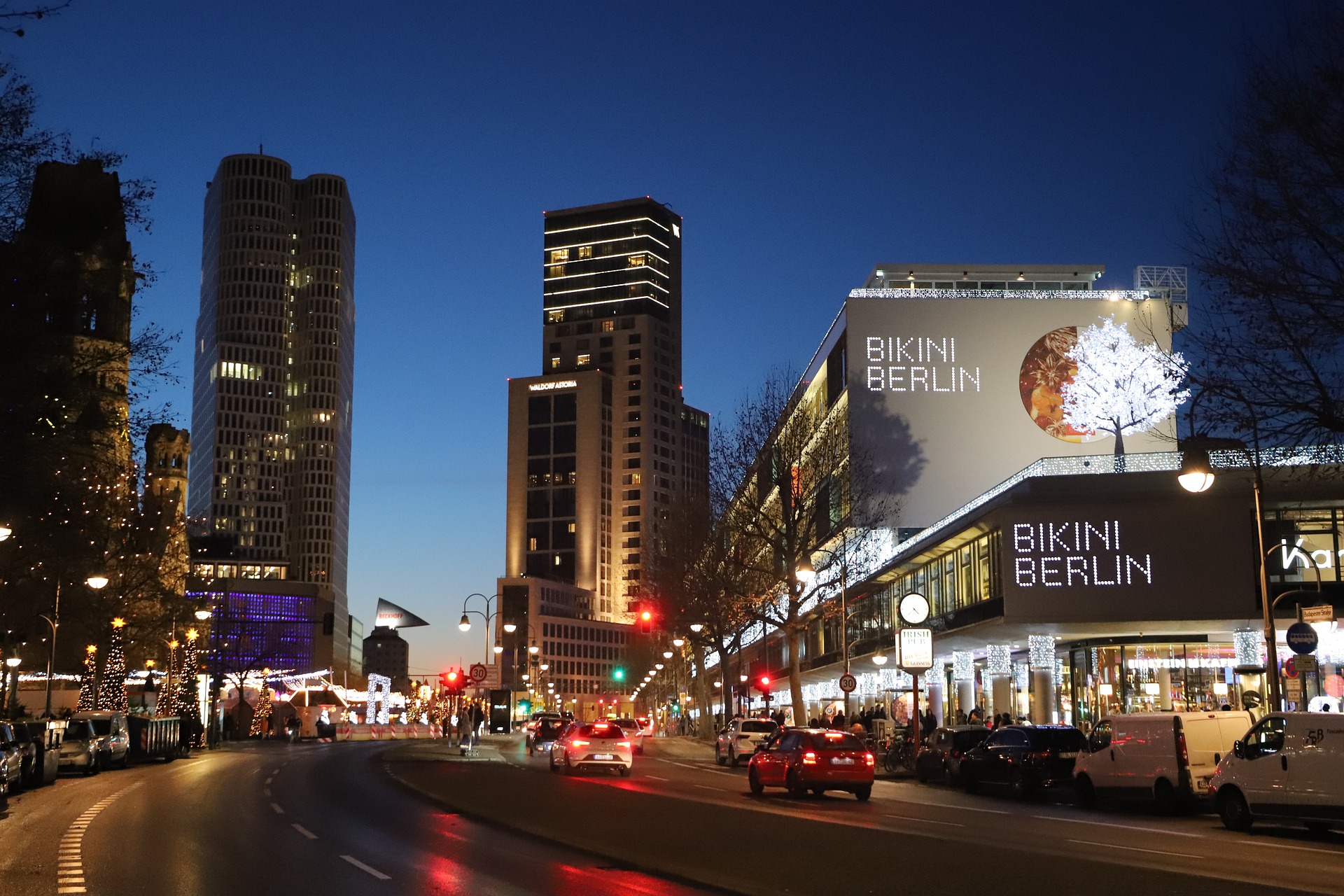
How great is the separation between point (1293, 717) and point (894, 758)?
22140 millimetres

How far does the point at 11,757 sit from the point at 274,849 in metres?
13.6

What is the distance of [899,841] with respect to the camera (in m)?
16.7

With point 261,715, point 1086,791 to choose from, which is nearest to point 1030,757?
point 1086,791

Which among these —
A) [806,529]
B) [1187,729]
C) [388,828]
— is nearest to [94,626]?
[806,529]

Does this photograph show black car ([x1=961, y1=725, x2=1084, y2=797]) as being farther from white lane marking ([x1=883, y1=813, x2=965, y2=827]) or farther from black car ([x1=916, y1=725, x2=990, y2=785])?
white lane marking ([x1=883, y1=813, x2=965, y2=827])

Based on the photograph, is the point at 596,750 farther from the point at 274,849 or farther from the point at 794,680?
the point at 274,849

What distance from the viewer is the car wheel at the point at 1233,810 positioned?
2092 cm

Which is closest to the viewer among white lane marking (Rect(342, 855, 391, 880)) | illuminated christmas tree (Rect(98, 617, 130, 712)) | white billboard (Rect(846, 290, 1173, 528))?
white lane marking (Rect(342, 855, 391, 880))

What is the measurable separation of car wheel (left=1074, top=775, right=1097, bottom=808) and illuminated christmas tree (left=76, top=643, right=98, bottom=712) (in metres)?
42.9

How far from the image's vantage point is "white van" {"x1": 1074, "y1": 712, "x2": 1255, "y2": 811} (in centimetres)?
2461

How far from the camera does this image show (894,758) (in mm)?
41219

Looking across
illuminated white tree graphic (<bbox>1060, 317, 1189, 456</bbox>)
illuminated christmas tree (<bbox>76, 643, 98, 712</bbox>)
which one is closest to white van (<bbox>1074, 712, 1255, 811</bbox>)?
illuminated white tree graphic (<bbox>1060, 317, 1189, 456</bbox>)

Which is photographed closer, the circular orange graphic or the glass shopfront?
the glass shopfront

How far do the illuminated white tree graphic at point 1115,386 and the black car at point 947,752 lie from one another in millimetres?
33141
